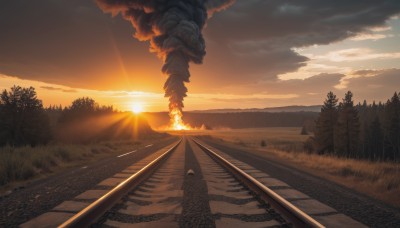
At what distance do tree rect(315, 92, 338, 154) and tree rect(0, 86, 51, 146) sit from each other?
4372 cm

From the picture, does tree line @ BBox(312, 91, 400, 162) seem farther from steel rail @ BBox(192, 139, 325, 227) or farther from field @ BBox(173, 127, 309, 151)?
steel rail @ BBox(192, 139, 325, 227)

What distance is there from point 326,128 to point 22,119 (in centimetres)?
4756

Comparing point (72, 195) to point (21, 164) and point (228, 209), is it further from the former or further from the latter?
point (21, 164)

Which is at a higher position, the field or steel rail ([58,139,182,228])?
steel rail ([58,139,182,228])

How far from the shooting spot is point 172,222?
14.1ft

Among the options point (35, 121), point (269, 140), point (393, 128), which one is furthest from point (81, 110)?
point (393, 128)

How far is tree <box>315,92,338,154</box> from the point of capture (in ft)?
182

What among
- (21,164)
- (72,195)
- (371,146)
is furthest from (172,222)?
(371,146)

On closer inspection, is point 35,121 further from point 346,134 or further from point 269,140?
point 269,140

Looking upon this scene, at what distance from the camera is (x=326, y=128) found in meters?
55.9

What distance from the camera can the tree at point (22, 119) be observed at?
3122cm

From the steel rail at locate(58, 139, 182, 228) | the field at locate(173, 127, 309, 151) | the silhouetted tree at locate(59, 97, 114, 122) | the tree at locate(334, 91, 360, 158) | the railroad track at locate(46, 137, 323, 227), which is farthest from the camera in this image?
the tree at locate(334, 91, 360, 158)

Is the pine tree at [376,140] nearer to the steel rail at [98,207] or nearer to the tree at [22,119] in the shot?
the tree at [22,119]

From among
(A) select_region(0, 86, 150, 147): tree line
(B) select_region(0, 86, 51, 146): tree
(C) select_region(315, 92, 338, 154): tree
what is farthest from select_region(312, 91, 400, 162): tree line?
(B) select_region(0, 86, 51, 146): tree
